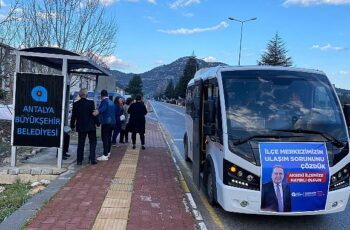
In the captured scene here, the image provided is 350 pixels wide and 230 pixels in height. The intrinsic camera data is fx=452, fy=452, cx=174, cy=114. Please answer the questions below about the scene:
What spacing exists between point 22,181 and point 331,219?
19.4 ft

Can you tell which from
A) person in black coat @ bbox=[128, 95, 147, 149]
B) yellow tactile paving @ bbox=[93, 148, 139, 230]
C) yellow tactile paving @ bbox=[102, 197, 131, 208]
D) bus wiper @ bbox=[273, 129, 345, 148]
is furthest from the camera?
person in black coat @ bbox=[128, 95, 147, 149]

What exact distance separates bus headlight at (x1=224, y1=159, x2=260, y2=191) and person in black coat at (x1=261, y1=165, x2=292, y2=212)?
5.6 inches

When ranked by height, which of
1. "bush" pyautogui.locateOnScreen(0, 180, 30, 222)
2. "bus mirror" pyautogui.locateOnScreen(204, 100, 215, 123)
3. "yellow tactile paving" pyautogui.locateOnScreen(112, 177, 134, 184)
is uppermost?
"bus mirror" pyautogui.locateOnScreen(204, 100, 215, 123)

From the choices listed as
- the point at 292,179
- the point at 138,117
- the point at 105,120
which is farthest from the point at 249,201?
the point at 138,117

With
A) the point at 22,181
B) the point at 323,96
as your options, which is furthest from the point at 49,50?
the point at 323,96

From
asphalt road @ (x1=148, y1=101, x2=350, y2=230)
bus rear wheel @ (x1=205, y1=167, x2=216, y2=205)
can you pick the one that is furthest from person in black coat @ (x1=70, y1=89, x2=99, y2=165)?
asphalt road @ (x1=148, y1=101, x2=350, y2=230)

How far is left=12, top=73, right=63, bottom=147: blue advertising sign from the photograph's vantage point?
9820 millimetres

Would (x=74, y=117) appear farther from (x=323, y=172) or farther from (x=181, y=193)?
(x=323, y=172)

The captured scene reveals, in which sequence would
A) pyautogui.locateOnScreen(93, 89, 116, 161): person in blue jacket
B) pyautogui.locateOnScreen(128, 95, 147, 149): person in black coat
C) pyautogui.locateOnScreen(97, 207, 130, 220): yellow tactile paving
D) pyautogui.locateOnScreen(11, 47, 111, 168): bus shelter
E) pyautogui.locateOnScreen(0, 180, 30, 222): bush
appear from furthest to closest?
pyautogui.locateOnScreen(128, 95, 147, 149): person in black coat < pyautogui.locateOnScreen(93, 89, 116, 161): person in blue jacket < pyautogui.locateOnScreen(11, 47, 111, 168): bus shelter < pyautogui.locateOnScreen(0, 180, 30, 222): bush < pyautogui.locateOnScreen(97, 207, 130, 220): yellow tactile paving

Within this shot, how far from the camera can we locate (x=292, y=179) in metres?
6.23

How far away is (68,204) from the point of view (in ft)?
23.1

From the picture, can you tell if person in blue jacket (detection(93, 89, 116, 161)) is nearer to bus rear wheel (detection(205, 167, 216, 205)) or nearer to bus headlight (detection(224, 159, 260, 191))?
bus rear wheel (detection(205, 167, 216, 205))

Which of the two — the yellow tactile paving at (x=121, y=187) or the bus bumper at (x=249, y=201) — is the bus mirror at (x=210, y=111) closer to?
the bus bumper at (x=249, y=201)

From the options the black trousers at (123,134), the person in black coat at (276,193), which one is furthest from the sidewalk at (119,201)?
the black trousers at (123,134)
